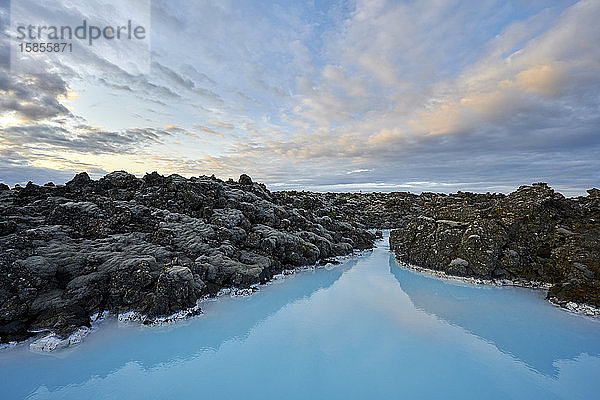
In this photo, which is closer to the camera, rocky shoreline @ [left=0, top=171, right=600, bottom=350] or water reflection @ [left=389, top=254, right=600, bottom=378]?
water reflection @ [left=389, top=254, right=600, bottom=378]

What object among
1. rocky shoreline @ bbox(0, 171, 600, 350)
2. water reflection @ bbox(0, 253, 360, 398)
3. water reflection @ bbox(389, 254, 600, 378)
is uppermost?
rocky shoreline @ bbox(0, 171, 600, 350)

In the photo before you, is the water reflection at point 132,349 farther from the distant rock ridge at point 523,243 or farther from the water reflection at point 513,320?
the distant rock ridge at point 523,243

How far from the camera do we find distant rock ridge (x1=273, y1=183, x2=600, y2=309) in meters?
19.3

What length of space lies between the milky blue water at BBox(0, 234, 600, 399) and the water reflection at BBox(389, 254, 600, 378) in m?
0.09

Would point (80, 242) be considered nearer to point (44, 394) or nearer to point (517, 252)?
point (44, 394)

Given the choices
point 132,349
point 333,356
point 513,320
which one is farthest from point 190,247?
point 513,320

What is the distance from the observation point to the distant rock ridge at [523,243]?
63.3 ft

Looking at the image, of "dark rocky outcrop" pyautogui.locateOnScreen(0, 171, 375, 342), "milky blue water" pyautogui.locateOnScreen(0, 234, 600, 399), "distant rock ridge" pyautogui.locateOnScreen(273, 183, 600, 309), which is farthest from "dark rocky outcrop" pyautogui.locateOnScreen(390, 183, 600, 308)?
"dark rocky outcrop" pyautogui.locateOnScreen(0, 171, 375, 342)

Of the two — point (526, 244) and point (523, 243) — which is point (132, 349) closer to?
point (523, 243)

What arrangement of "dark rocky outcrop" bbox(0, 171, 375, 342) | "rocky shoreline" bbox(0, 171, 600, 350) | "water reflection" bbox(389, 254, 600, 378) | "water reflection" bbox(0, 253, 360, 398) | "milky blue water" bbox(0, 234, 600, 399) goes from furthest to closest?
1. "rocky shoreline" bbox(0, 171, 600, 350)
2. "dark rocky outcrop" bbox(0, 171, 375, 342)
3. "water reflection" bbox(389, 254, 600, 378)
4. "water reflection" bbox(0, 253, 360, 398)
5. "milky blue water" bbox(0, 234, 600, 399)

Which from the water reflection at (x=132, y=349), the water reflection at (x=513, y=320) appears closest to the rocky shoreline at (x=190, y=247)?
the water reflection at (x=132, y=349)

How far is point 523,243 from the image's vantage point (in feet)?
80.1

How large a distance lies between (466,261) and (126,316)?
89.0 feet

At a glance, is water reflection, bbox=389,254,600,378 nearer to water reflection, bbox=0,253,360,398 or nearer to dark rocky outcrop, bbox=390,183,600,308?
dark rocky outcrop, bbox=390,183,600,308
